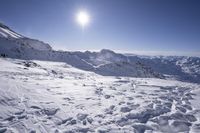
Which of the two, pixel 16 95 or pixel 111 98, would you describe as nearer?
pixel 16 95

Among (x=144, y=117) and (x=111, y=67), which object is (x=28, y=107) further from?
(x=111, y=67)

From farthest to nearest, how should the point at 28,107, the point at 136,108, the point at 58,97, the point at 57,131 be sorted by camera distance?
the point at 58,97
the point at 136,108
the point at 28,107
the point at 57,131

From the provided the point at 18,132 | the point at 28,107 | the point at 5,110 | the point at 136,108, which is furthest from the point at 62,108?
the point at 136,108

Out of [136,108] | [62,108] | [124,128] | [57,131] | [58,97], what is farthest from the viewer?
[58,97]

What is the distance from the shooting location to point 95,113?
13.5 metres

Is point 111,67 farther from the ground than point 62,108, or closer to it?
closer to it

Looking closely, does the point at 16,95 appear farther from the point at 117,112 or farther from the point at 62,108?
the point at 117,112

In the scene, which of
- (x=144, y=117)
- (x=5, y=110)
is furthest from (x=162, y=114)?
(x=5, y=110)

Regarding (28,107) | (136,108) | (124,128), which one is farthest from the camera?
(136,108)

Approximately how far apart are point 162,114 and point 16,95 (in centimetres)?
1096

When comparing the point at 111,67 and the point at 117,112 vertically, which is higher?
the point at 117,112

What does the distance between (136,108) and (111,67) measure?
12165cm

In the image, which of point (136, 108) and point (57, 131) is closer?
point (57, 131)

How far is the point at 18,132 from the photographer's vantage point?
9539 millimetres
